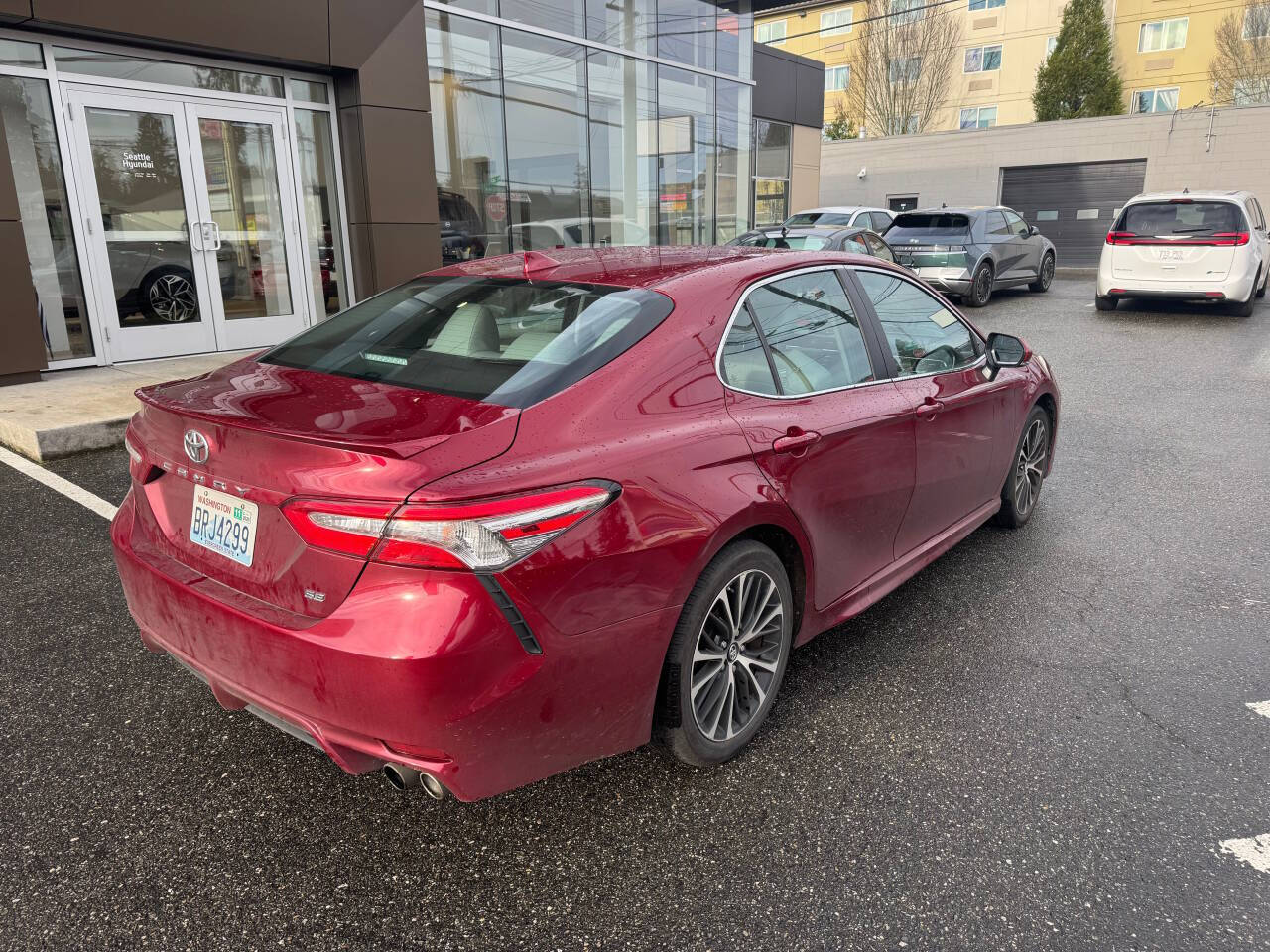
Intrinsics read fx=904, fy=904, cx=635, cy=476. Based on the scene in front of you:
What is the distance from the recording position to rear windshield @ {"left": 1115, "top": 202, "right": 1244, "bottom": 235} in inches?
506

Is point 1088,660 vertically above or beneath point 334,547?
beneath

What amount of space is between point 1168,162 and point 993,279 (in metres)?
17.7

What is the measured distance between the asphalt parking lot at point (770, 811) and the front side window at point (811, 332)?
1.11 metres

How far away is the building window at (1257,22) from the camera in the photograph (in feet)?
123

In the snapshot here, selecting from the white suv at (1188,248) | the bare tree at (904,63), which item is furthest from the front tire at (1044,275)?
the bare tree at (904,63)

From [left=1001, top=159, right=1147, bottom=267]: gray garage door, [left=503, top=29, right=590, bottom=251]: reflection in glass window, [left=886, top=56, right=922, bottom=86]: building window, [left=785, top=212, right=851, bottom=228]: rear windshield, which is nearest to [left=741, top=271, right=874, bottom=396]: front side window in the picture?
[left=503, top=29, right=590, bottom=251]: reflection in glass window

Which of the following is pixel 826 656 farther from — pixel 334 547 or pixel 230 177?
pixel 230 177

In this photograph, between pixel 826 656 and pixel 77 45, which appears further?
pixel 77 45

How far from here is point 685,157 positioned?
680 inches

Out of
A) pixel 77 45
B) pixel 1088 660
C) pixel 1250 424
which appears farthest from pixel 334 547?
pixel 77 45

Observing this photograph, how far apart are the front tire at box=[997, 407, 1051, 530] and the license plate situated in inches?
145

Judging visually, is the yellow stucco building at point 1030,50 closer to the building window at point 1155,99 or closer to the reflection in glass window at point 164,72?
the building window at point 1155,99

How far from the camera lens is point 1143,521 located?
5.15 m

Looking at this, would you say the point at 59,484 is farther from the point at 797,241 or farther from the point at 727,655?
the point at 797,241
